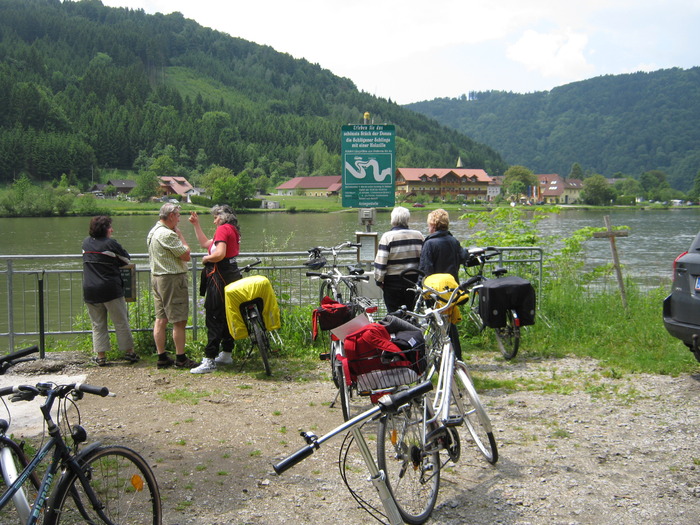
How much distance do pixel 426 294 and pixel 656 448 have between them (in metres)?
2.10

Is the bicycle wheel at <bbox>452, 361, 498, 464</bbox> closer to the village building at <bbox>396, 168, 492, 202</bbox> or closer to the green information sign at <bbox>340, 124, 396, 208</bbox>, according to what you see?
the green information sign at <bbox>340, 124, 396, 208</bbox>

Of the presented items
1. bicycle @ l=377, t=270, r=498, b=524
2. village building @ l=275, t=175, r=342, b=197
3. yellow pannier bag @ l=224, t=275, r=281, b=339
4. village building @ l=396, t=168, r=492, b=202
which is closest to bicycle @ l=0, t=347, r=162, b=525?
bicycle @ l=377, t=270, r=498, b=524

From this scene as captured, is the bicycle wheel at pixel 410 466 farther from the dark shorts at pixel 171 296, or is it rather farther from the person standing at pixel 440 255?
the dark shorts at pixel 171 296

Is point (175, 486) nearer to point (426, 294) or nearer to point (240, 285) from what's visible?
point (426, 294)

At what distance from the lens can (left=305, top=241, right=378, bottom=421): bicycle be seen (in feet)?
18.3

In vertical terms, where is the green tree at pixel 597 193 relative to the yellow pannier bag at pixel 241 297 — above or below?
above

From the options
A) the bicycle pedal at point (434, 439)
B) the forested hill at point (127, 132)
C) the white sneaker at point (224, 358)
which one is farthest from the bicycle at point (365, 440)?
the forested hill at point (127, 132)

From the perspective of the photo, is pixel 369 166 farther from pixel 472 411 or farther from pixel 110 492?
pixel 110 492

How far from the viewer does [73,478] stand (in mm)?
2938

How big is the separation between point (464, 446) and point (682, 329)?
2.95m

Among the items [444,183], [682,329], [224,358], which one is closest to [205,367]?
[224,358]

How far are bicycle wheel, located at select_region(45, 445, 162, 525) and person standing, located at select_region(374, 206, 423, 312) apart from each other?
3.94m

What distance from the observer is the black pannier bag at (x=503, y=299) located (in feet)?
23.4

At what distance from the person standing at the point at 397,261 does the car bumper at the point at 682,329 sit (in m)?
2.62
